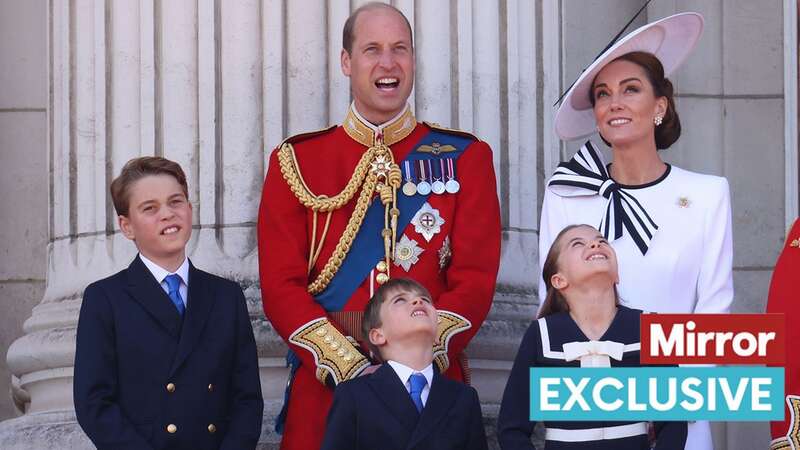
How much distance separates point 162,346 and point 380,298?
675 mm

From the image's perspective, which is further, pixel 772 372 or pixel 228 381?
pixel 228 381

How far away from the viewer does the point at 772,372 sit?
5.78 m

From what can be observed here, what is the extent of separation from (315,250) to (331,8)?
1288mm

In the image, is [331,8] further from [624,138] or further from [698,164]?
[698,164]

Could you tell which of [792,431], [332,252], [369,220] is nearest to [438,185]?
[369,220]

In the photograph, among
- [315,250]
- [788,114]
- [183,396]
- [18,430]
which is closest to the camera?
[183,396]

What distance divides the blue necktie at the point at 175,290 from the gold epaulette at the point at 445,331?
79 cm

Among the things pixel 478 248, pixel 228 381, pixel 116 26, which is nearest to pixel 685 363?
pixel 478 248

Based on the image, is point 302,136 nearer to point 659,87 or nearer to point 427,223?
point 427,223

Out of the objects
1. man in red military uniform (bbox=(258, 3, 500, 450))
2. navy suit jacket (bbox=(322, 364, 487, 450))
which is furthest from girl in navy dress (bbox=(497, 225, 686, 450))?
man in red military uniform (bbox=(258, 3, 500, 450))

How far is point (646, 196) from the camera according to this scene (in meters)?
6.63

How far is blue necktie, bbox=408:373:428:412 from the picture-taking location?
6207 millimetres

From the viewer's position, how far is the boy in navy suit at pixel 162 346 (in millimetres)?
6219

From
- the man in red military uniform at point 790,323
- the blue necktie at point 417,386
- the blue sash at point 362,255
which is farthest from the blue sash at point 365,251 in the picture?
the man in red military uniform at point 790,323
